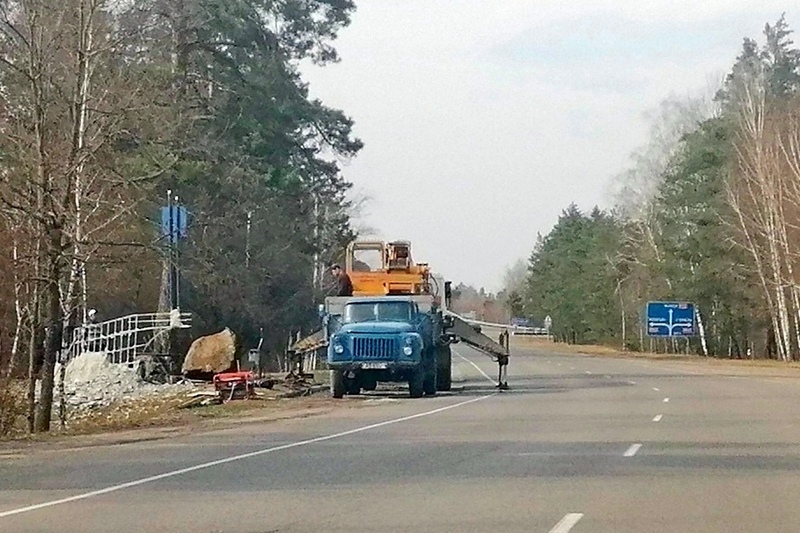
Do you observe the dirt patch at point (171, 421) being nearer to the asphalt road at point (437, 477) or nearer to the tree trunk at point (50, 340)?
the tree trunk at point (50, 340)

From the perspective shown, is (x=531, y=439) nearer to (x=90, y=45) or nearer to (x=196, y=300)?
(x=90, y=45)

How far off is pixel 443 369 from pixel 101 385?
9973mm

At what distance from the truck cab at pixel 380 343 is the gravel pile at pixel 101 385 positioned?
393 cm

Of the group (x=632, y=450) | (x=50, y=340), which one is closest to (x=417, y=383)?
(x=50, y=340)

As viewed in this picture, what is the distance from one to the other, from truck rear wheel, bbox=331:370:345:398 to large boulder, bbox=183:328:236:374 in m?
5.76

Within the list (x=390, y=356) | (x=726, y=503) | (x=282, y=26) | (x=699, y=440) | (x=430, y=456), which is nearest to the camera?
(x=726, y=503)

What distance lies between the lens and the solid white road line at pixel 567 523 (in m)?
11.1

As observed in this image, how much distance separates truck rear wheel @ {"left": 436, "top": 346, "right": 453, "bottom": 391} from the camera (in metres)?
37.6

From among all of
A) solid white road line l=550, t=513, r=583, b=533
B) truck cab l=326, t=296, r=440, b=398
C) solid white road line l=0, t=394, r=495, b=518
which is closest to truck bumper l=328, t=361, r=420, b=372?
truck cab l=326, t=296, r=440, b=398

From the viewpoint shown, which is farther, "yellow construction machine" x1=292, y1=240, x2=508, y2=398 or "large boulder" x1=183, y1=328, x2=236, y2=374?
"large boulder" x1=183, y1=328, x2=236, y2=374

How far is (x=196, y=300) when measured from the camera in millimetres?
50875

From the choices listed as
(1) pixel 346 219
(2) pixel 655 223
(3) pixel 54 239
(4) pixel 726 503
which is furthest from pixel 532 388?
(2) pixel 655 223

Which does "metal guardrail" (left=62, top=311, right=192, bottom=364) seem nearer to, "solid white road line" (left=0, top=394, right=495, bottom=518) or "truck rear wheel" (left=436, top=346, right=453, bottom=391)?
"truck rear wheel" (left=436, top=346, right=453, bottom=391)

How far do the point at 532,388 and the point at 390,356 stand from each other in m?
7.83
